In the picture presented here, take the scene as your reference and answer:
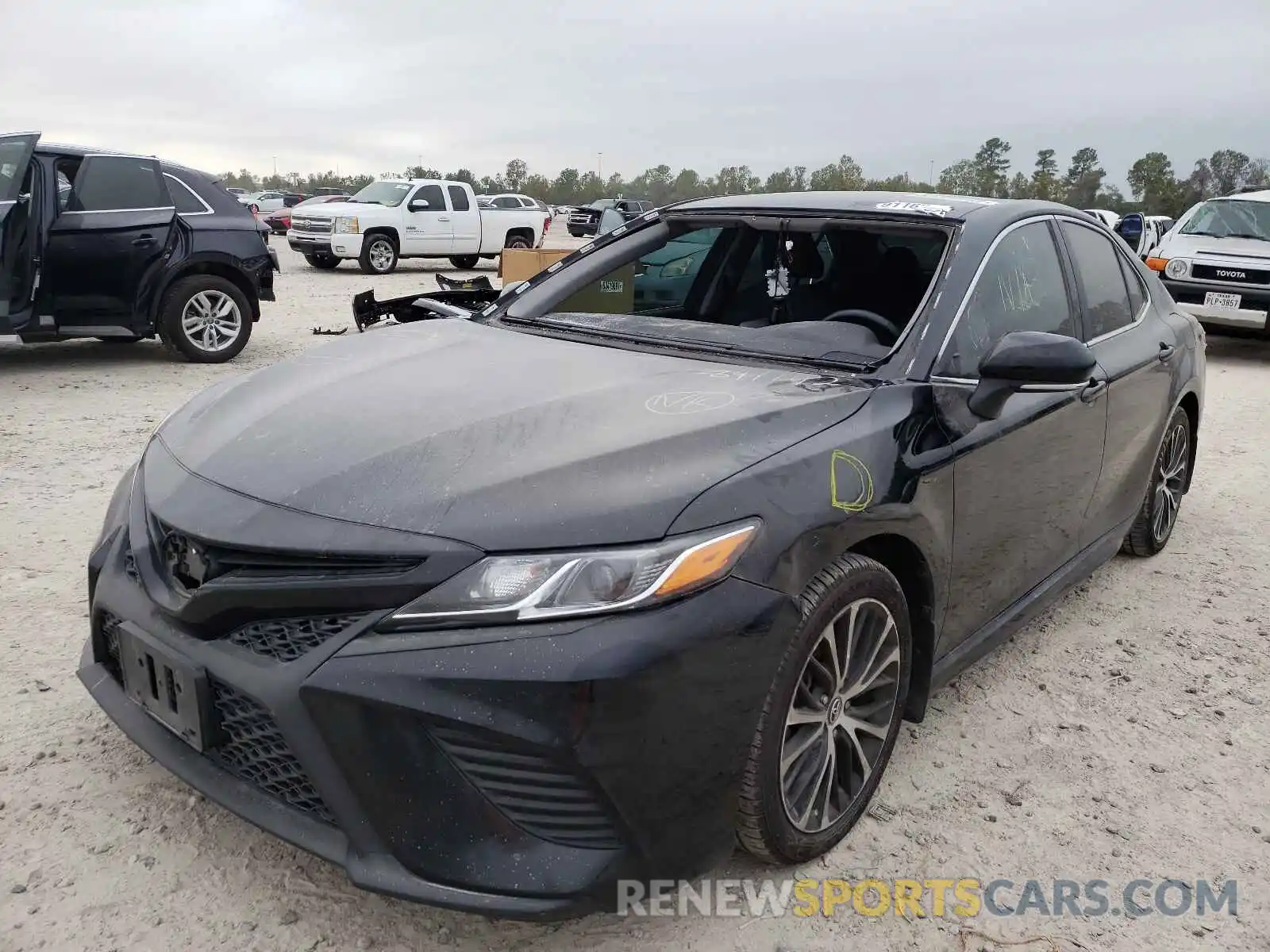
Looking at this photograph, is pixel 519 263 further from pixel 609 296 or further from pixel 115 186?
pixel 609 296

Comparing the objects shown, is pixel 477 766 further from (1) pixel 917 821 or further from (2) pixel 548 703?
(1) pixel 917 821

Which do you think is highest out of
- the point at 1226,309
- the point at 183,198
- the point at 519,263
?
the point at 183,198

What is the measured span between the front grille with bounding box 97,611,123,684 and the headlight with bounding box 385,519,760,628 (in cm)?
86

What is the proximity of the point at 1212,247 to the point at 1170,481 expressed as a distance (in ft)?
25.7

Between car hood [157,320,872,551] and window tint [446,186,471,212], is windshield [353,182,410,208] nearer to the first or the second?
window tint [446,186,471,212]

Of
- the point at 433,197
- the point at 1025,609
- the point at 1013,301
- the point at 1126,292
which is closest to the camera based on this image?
the point at 1013,301

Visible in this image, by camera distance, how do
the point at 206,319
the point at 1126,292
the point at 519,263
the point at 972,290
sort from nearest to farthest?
the point at 972,290 → the point at 1126,292 → the point at 206,319 → the point at 519,263

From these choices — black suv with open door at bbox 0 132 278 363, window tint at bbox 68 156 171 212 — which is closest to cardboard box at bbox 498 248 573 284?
black suv with open door at bbox 0 132 278 363

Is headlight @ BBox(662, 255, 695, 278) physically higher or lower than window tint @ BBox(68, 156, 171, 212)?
lower

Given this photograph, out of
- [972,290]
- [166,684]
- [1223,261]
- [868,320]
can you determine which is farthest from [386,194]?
[166,684]

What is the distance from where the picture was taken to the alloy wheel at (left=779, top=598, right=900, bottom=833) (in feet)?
7.36

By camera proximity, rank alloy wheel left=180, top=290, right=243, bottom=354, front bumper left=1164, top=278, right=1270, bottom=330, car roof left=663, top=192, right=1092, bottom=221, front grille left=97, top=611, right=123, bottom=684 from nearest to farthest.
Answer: front grille left=97, top=611, right=123, bottom=684 → car roof left=663, top=192, right=1092, bottom=221 → alloy wheel left=180, top=290, right=243, bottom=354 → front bumper left=1164, top=278, right=1270, bottom=330

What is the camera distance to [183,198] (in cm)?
848

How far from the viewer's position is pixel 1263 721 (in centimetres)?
323
